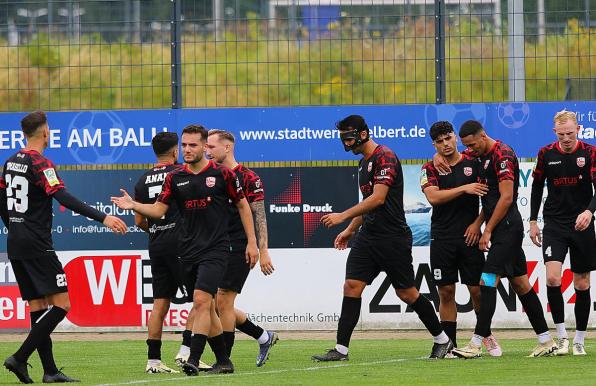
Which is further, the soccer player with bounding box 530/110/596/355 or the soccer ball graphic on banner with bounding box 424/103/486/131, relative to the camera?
the soccer ball graphic on banner with bounding box 424/103/486/131

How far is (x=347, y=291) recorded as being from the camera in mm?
12805

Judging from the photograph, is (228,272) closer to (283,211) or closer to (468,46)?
(283,211)

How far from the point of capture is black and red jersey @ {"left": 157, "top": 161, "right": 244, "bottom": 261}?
38.0 ft

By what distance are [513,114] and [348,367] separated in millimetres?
5972

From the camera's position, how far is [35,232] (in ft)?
37.2

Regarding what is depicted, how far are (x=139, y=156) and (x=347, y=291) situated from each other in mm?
5532

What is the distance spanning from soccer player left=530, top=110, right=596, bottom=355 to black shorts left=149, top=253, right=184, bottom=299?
345 centimetres

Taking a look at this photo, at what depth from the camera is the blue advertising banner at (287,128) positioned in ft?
56.4

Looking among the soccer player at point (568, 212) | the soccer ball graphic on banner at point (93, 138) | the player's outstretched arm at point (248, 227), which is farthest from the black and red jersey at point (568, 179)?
the soccer ball graphic on banner at point (93, 138)

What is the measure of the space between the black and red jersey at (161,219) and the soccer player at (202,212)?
601 mm

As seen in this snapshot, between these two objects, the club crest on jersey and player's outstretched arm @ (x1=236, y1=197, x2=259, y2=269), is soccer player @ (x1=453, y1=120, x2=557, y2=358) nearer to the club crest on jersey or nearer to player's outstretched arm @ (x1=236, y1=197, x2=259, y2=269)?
the club crest on jersey

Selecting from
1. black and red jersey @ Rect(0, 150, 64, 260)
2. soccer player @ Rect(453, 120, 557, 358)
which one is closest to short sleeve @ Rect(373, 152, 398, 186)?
soccer player @ Rect(453, 120, 557, 358)

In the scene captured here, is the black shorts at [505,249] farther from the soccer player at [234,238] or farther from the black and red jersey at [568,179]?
the soccer player at [234,238]

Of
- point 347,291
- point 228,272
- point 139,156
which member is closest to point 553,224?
point 347,291
